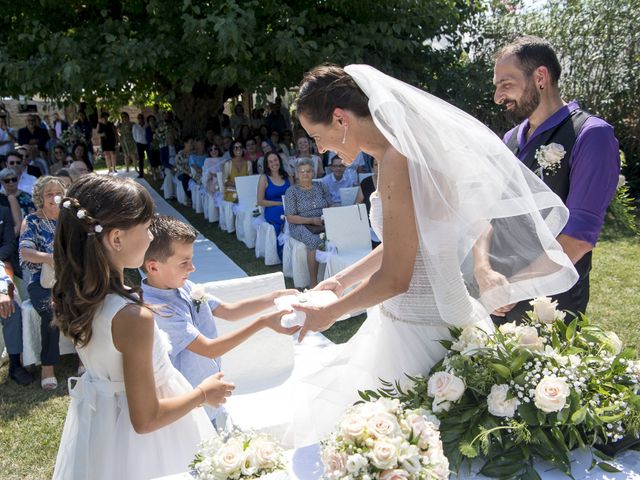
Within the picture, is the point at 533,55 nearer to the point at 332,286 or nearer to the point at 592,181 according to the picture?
the point at 592,181

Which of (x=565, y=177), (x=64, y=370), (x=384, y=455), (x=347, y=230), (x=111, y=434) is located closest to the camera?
(x=384, y=455)

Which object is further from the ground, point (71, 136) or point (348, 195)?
point (71, 136)

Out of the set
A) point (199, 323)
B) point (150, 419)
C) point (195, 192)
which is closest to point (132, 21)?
point (195, 192)

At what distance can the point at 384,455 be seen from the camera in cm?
128

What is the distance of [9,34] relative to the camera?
8.82m

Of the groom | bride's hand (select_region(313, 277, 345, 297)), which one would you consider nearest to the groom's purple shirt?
the groom

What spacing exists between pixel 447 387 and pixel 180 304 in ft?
4.72

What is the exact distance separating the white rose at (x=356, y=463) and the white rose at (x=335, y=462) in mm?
22

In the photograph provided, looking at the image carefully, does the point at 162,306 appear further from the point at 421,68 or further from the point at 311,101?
the point at 421,68

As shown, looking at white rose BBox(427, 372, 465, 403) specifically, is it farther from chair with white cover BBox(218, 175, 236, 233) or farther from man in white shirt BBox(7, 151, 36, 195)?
chair with white cover BBox(218, 175, 236, 233)

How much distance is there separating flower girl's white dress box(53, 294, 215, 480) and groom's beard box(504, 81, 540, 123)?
1944 millimetres

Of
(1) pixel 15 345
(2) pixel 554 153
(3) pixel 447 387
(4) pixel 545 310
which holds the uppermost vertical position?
(2) pixel 554 153

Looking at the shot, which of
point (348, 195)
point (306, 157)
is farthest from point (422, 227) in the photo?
point (306, 157)

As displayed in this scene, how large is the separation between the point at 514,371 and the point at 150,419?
118 cm
